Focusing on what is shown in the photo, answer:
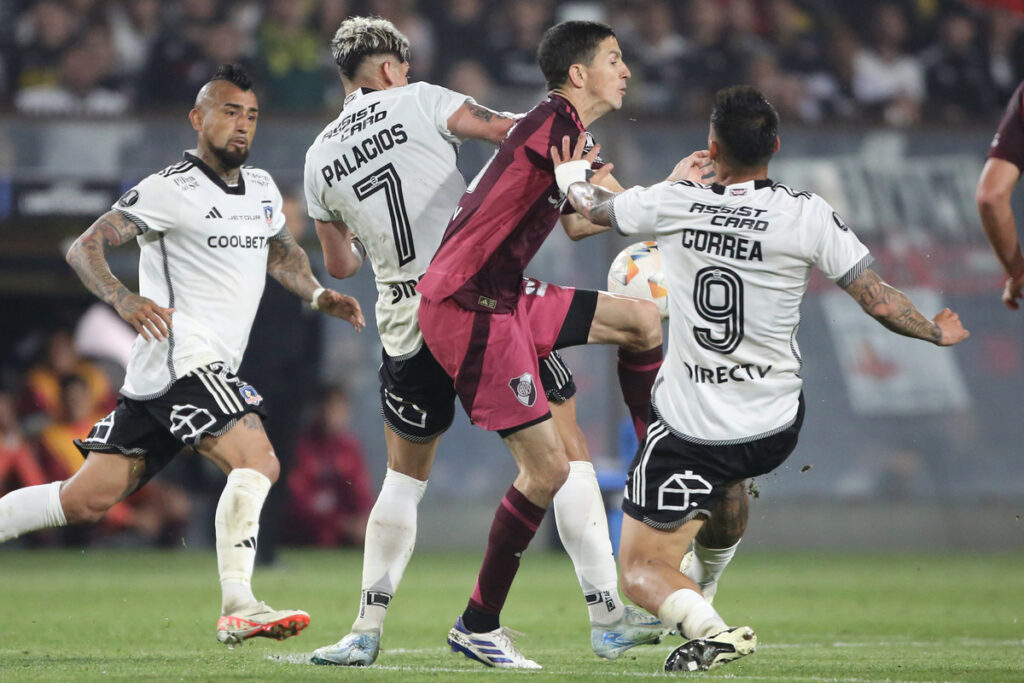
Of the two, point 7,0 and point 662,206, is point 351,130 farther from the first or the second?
point 7,0

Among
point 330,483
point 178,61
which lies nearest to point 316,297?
point 330,483

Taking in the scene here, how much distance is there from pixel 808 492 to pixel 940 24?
593cm

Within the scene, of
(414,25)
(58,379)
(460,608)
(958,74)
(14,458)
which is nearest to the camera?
(460,608)

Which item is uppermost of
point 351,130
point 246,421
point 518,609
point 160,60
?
point 160,60

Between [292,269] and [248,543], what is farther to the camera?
[292,269]

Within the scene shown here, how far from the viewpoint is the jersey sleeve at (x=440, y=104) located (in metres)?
5.57

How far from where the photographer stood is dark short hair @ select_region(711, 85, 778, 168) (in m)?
5.00

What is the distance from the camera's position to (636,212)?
199 inches

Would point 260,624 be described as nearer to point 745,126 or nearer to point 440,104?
point 440,104

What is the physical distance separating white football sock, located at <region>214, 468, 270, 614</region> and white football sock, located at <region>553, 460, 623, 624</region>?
1236mm

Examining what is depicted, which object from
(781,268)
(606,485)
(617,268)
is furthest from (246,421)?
(606,485)

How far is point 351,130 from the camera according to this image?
18.6ft

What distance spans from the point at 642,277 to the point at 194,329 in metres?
1.90

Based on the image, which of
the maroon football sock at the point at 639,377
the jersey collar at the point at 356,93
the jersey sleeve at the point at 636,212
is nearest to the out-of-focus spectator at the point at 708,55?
the maroon football sock at the point at 639,377
